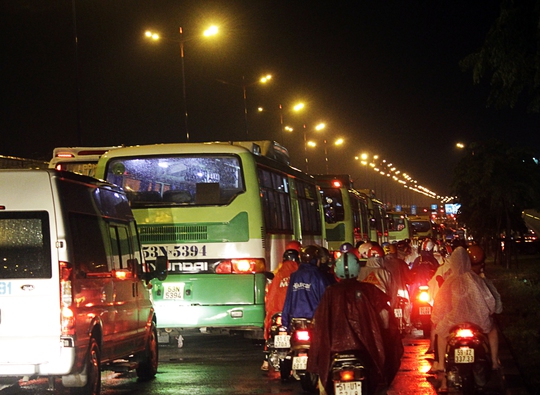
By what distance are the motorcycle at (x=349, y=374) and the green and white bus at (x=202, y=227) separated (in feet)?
23.0

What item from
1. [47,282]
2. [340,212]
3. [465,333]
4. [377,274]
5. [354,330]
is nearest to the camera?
[354,330]

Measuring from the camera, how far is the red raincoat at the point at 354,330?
26.0ft

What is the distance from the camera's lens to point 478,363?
32.2ft

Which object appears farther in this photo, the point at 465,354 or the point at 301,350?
the point at 301,350

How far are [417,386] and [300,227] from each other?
8.31 metres

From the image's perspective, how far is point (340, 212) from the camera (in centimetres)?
3272

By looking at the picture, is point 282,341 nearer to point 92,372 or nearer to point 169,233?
point 92,372

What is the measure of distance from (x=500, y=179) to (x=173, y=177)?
26.3 meters

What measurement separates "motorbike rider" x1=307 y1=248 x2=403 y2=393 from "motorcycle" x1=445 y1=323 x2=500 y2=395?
5.85 ft

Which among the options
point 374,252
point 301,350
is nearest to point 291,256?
point 301,350

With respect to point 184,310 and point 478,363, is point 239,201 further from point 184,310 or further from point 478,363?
point 478,363

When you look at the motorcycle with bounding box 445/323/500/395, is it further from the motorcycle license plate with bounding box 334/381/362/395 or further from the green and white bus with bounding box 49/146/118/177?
the green and white bus with bounding box 49/146/118/177

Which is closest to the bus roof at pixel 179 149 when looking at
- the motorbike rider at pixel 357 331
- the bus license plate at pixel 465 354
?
the bus license plate at pixel 465 354

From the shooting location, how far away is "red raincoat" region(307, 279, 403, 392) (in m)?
7.93
